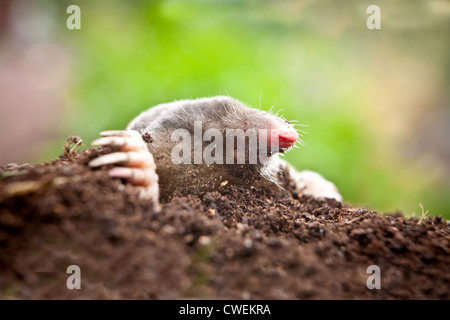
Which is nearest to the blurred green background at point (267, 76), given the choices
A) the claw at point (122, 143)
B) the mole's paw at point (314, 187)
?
the mole's paw at point (314, 187)

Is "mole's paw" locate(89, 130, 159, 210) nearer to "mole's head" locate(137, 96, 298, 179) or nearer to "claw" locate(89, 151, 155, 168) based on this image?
"claw" locate(89, 151, 155, 168)

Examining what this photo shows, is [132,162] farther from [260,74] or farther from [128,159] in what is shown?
[260,74]

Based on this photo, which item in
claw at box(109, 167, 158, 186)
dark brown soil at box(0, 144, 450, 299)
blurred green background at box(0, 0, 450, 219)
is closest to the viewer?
dark brown soil at box(0, 144, 450, 299)

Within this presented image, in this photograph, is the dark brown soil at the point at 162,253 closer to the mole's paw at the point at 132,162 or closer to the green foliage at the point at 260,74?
the mole's paw at the point at 132,162

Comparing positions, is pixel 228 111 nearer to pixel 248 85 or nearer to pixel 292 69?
pixel 248 85

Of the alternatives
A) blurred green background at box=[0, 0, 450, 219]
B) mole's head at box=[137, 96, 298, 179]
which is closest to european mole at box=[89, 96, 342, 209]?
mole's head at box=[137, 96, 298, 179]
